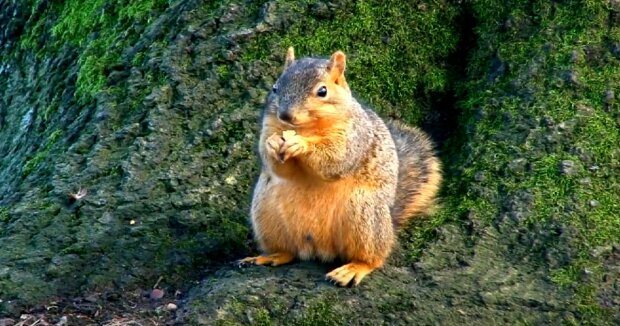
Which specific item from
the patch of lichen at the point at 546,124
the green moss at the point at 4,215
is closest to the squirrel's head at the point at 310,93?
the patch of lichen at the point at 546,124

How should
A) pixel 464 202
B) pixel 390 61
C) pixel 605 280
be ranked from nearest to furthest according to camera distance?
pixel 605 280, pixel 464 202, pixel 390 61

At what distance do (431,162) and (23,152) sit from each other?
1.79m

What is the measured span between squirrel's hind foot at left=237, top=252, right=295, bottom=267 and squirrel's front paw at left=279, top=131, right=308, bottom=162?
459 millimetres

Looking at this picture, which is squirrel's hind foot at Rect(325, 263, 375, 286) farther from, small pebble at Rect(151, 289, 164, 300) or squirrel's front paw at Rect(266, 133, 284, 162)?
small pebble at Rect(151, 289, 164, 300)

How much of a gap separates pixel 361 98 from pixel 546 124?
771 mm

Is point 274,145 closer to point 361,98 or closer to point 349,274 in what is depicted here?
point 349,274

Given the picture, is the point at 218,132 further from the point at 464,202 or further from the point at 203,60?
the point at 464,202

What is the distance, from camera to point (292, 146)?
3674 millimetres

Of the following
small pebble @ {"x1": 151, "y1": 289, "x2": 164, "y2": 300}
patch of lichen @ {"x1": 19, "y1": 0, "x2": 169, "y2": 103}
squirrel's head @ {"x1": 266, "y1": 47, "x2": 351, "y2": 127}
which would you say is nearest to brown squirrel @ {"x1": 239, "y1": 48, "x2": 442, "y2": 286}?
squirrel's head @ {"x1": 266, "y1": 47, "x2": 351, "y2": 127}

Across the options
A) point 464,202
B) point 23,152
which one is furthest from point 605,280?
point 23,152

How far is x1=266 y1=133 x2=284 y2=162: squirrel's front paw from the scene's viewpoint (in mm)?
3666

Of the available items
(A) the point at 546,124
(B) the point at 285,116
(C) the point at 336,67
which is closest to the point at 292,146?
(B) the point at 285,116

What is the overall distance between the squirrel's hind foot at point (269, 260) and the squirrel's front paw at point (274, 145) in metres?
0.45

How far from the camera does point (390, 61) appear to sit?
14.6 feet
